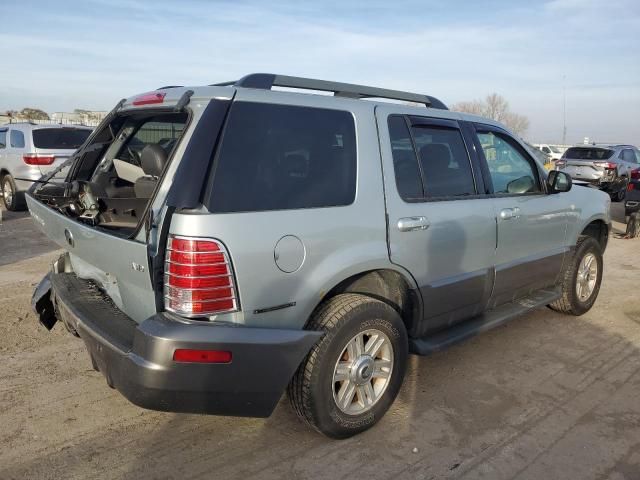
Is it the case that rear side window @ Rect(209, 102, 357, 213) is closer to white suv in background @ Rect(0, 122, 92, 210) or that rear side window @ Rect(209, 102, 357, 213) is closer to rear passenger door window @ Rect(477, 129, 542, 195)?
rear passenger door window @ Rect(477, 129, 542, 195)

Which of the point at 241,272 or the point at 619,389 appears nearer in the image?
the point at 241,272

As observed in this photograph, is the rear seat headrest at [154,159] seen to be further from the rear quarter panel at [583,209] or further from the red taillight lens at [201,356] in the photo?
the rear quarter panel at [583,209]

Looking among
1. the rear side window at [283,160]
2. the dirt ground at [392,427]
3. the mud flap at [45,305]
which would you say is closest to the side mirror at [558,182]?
the dirt ground at [392,427]

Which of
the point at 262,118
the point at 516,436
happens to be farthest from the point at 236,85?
the point at 516,436

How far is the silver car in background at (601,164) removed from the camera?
52.4 ft

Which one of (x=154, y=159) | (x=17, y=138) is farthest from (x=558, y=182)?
(x=17, y=138)

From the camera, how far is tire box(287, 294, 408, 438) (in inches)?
114

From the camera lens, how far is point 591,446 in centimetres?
312

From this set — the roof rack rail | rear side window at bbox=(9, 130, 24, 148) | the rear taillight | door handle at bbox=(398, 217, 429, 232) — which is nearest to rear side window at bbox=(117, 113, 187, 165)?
the roof rack rail

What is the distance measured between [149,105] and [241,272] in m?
1.26

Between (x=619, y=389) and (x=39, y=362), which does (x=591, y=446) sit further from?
(x=39, y=362)

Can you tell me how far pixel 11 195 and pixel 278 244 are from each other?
1023 centimetres

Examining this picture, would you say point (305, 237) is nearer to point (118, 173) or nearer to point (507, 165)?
point (118, 173)

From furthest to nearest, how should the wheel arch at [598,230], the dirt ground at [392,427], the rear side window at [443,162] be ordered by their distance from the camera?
the wheel arch at [598,230] → the rear side window at [443,162] → the dirt ground at [392,427]
